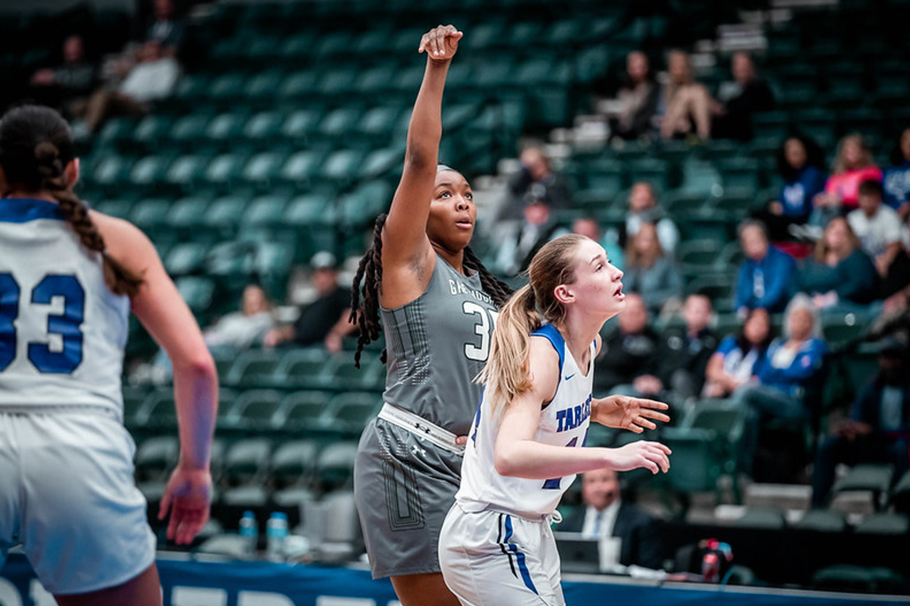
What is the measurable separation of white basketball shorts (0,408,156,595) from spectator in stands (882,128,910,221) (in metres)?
7.84

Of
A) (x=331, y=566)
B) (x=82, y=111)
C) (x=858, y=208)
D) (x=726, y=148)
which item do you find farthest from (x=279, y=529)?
(x=82, y=111)

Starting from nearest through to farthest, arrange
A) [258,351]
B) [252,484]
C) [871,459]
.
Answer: [871,459] < [252,484] < [258,351]

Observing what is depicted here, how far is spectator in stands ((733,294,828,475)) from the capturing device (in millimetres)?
7500

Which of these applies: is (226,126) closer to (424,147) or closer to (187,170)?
(187,170)

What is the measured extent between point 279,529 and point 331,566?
3.59 feet

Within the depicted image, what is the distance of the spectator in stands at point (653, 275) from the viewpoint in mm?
9031

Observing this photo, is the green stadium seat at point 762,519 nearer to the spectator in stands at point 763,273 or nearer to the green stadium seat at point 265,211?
the spectator in stands at point 763,273

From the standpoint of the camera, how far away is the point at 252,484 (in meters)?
9.02

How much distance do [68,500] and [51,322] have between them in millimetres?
397

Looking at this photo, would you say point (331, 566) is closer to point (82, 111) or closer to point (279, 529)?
point (279, 529)

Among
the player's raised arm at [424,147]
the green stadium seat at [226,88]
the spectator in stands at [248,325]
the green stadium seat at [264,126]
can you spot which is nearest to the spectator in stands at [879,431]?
the player's raised arm at [424,147]

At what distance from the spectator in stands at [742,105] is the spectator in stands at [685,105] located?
124 mm

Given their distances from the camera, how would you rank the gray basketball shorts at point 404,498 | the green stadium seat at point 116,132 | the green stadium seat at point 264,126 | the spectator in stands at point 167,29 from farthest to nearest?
the spectator in stands at point 167,29
the green stadium seat at point 116,132
the green stadium seat at point 264,126
the gray basketball shorts at point 404,498

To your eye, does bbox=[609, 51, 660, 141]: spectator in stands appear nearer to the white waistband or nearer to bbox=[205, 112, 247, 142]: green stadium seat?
bbox=[205, 112, 247, 142]: green stadium seat
